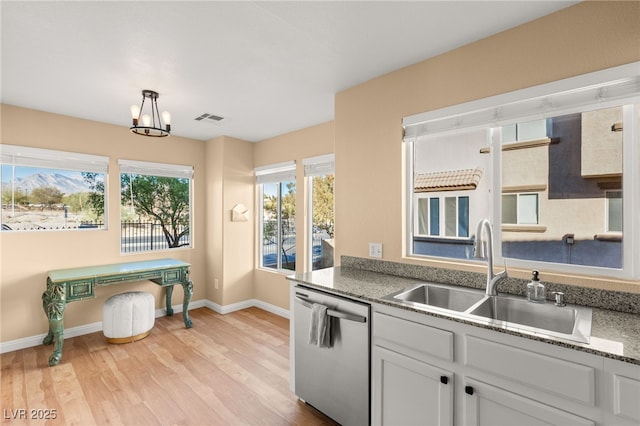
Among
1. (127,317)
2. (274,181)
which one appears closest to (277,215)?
(274,181)

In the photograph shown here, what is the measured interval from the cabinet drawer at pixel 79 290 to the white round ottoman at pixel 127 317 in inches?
10.3

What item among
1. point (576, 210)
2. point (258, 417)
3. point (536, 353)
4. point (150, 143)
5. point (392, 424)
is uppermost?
point (150, 143)

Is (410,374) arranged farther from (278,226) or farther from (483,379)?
(278,226)

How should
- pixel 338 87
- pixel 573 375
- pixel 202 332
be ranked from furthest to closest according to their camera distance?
pixel 202 332, pixel 338 87, pixel 573 375

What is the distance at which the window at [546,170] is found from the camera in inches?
64.2

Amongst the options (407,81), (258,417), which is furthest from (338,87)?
(258,417)

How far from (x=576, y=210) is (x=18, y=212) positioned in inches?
196

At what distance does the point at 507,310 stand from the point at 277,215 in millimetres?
3412

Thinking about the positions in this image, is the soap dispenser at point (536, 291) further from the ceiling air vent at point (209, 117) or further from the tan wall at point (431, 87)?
the ceiling air vent at point (209, 117)

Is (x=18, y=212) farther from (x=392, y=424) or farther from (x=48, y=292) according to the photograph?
(x=392, y=424)

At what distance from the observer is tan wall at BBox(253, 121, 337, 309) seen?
12.8 ft

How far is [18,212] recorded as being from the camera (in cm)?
326

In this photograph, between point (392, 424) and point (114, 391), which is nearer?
point (392, 424)

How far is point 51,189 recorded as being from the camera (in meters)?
3.48
